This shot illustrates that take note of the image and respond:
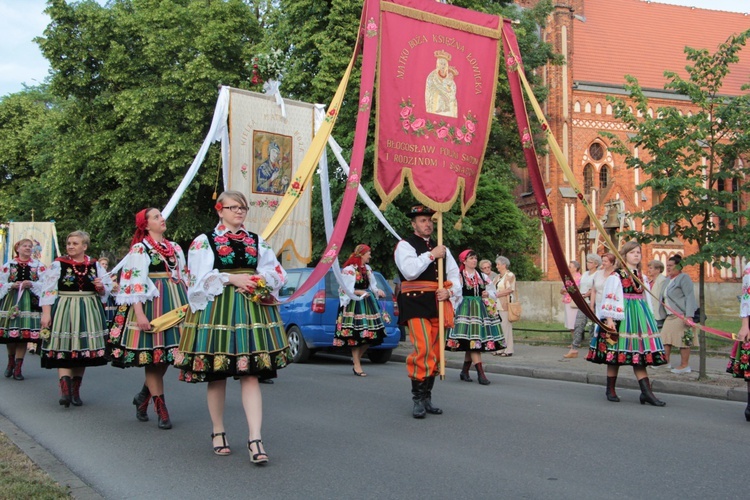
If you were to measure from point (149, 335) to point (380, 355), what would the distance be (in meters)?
7.59

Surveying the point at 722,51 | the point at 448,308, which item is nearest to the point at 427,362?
the point at 448,308

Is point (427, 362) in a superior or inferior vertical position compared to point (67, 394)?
superior

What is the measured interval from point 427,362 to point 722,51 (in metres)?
6.70

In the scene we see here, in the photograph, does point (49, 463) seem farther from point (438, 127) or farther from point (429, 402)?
point (438, 127)

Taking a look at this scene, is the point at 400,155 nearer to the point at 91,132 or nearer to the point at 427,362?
the point at 427,362

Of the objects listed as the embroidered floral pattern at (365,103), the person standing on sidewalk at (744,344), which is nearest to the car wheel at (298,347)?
the embroidered floral pattern at (365,103)

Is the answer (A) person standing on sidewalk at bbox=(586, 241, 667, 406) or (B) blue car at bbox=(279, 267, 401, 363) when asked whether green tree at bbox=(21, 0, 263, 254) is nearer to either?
(B) blue car at bbox=(279, 267, 401, 363)

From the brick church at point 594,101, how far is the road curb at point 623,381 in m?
20.9

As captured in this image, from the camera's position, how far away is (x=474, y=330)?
10805 mm

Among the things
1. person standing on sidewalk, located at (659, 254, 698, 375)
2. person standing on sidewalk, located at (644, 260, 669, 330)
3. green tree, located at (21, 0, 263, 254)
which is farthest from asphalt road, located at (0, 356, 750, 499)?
green tree, located at (21, 0, 263, 254)

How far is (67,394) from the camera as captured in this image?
28.5ft

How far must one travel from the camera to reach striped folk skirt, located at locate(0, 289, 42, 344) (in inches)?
455

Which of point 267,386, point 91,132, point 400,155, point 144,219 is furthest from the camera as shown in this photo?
point 91,132

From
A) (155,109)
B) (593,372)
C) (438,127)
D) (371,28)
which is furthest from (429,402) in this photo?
(155,109)
